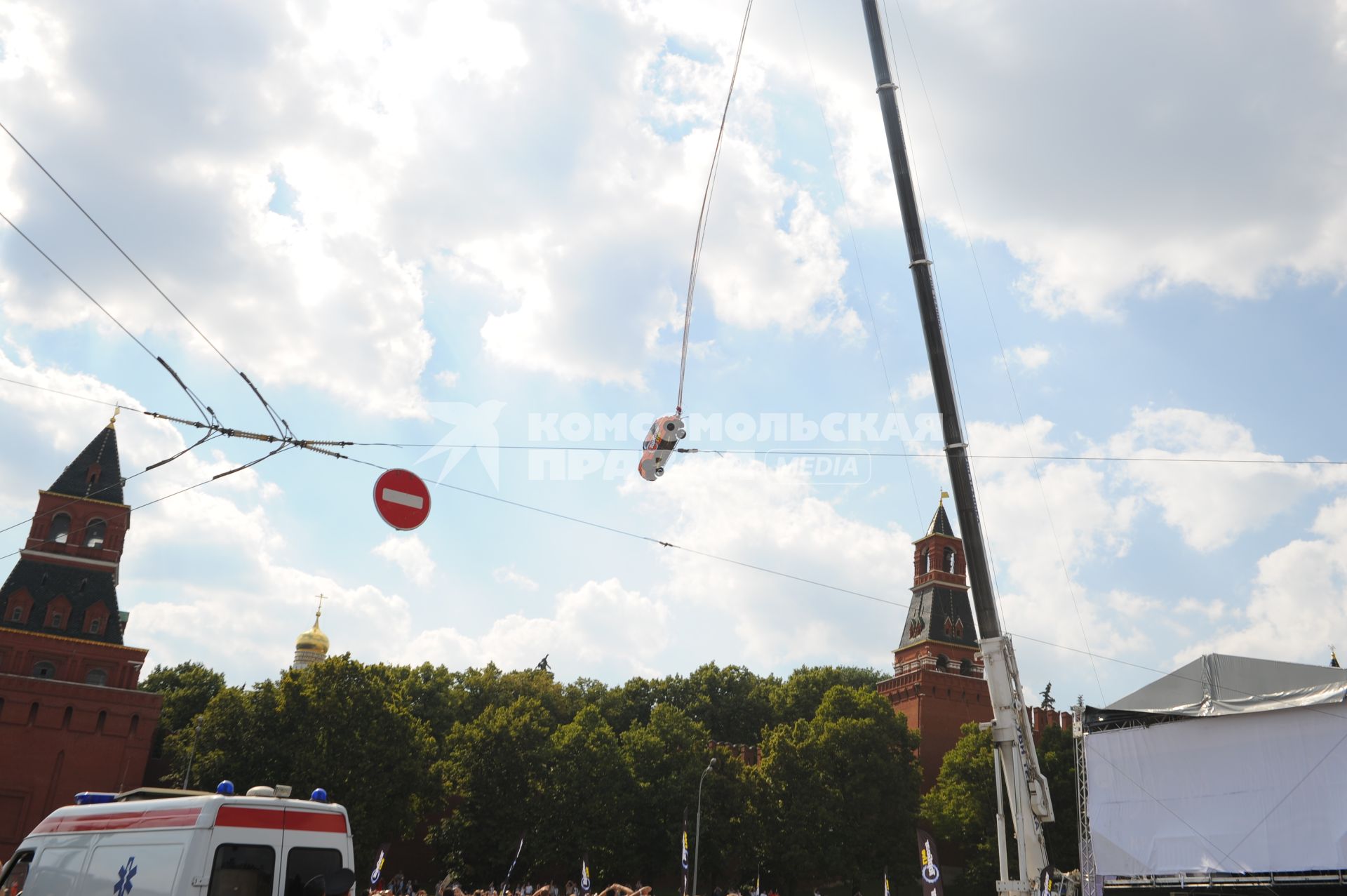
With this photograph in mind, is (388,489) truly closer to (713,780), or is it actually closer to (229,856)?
(229,856)

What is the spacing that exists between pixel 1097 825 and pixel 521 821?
27092 mm

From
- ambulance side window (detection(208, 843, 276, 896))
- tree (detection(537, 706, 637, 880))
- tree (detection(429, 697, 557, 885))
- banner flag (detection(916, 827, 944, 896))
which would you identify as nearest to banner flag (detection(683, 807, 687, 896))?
tree (detection(537, 706, 637, 880))

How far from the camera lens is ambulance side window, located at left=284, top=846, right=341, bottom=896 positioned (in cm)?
952

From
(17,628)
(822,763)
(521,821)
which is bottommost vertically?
(521,821)

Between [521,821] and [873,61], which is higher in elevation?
[873,61]

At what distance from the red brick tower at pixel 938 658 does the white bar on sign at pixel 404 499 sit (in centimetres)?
5839

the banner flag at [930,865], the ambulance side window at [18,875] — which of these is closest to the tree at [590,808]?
the banner flag at [930,865]

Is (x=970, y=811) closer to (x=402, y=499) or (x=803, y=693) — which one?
(x=803, y=693)

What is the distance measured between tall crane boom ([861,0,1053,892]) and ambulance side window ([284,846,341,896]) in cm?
1195

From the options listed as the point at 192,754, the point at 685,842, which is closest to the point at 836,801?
the point at 685,842

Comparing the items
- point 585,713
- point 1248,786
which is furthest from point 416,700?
point 1248,786

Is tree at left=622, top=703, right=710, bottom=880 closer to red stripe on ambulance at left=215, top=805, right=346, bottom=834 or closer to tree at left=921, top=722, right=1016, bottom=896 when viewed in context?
tree at left=921, top=722, right=1016, bottom=896

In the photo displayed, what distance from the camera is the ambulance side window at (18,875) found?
11.0 m

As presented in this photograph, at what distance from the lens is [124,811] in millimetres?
9891
